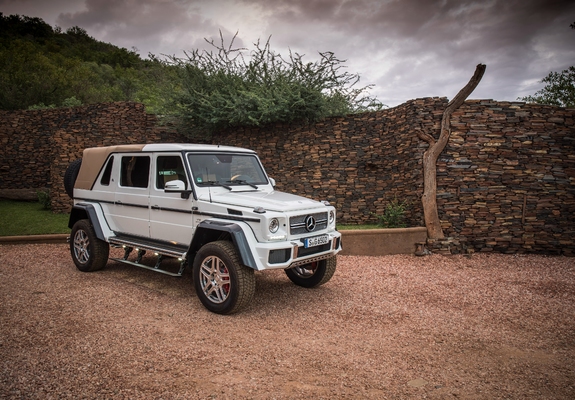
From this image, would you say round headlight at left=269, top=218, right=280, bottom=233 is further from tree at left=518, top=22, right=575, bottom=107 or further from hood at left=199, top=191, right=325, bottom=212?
tree at left=518, top=22, right=575, bottom=107

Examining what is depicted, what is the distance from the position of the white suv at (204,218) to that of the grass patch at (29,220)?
3793 millimetres

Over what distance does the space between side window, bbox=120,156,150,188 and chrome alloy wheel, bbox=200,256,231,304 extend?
6.00 ft

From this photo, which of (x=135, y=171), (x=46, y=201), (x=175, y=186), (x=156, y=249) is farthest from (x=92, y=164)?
(x=46, y=201)

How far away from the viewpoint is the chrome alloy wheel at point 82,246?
21.4 feet

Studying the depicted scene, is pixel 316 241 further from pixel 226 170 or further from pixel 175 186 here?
pixel 175 186

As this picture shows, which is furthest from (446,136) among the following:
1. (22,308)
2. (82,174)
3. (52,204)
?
(52,204)

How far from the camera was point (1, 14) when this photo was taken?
125 feet

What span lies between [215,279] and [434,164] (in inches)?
239

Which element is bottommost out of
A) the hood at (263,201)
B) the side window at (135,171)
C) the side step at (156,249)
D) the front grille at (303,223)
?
the side step at (156,249)

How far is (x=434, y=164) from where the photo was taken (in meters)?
8.70

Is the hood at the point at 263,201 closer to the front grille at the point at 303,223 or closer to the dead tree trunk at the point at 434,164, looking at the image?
the front grille at the point at 303,223

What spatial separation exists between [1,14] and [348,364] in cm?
4960

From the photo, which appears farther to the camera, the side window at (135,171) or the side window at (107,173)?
the side window at (107,173)

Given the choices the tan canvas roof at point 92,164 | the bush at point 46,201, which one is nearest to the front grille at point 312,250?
the tan canvas roof at point 92,164
